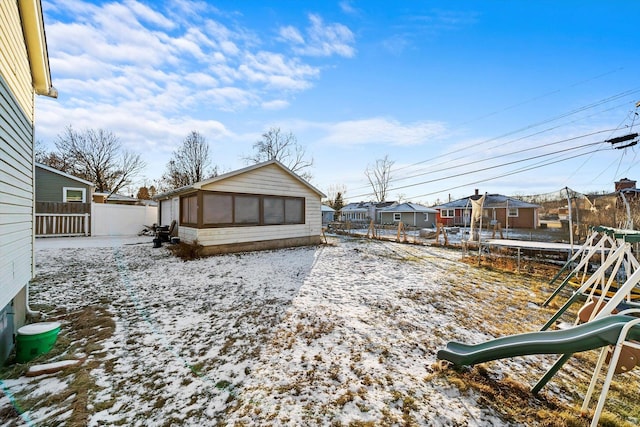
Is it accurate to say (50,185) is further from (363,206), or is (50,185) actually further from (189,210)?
(363,206)

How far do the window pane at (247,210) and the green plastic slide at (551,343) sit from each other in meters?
8.29

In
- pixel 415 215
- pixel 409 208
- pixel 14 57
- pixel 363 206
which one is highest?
pixel 14 57

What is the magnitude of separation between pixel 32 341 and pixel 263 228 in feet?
25.4

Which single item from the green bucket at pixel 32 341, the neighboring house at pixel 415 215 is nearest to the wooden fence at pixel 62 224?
the green bucket at pixel 32 341

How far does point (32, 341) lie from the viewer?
287cm

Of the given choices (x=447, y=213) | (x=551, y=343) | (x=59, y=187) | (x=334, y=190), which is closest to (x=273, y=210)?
(x=551, y=343)

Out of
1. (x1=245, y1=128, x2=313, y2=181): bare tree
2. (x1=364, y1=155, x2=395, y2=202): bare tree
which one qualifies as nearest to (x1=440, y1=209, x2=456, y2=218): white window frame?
(x1=364, y1=155, x2=395, y2=202): bare tree

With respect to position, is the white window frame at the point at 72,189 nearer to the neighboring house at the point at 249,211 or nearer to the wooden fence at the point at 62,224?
the wooden fence at the point at 62,224

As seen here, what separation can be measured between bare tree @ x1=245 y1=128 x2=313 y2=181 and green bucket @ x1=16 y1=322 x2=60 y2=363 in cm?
2712

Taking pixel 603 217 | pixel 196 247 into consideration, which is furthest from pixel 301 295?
pixel 603 217

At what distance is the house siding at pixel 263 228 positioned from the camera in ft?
29.9

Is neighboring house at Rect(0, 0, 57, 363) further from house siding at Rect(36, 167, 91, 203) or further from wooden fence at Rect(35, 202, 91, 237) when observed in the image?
house siding at Rect(36, 167, 91, 203)

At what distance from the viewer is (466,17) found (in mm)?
8836

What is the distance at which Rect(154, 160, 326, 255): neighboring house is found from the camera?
8.98 metres
